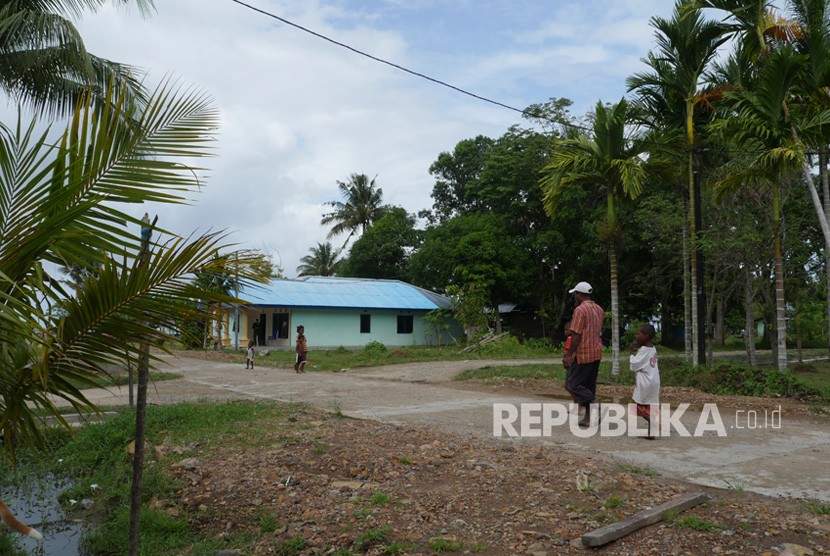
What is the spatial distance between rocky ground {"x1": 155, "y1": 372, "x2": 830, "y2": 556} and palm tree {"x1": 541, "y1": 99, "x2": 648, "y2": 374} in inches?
334

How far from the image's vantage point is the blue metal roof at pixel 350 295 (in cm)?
3391

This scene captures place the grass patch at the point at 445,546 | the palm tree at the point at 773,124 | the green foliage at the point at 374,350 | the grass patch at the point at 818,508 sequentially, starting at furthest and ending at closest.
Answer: the green foliage at the point at 374,350
the palm tree at the point at 773,124
the grass patch at the point at 818,508
the grass patch at the point at 445,546

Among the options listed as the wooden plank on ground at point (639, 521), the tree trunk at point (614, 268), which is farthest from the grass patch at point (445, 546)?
the tree trunk at point (614, 268)

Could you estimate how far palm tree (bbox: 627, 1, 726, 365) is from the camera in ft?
47.5

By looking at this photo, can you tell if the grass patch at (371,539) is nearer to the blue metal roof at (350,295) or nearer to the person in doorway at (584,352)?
the person in doorway at (584,352)

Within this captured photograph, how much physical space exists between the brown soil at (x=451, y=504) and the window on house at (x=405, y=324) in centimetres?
3009

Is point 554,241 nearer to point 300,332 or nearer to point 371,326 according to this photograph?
point 371,326

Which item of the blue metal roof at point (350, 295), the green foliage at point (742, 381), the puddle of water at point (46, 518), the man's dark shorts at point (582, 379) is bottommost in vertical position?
the puddle of water at point (46, 518)

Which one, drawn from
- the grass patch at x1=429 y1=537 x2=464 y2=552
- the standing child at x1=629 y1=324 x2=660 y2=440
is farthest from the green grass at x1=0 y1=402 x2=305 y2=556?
the standing child at x1=629 y1=324 x2=660 y2=440

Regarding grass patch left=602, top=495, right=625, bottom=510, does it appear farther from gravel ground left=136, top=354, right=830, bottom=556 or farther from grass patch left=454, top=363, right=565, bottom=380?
grass patch left=454, top=363, right=565, bottom=380

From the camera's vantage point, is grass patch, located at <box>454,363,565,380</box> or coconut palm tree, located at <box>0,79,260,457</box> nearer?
coconut palm tree, located at <box>0,79,260,457</box>

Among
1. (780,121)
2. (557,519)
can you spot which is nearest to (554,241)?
(780,121)

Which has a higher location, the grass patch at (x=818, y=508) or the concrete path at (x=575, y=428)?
the grass patch at (x=818, y=508)

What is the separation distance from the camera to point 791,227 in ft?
53.0
